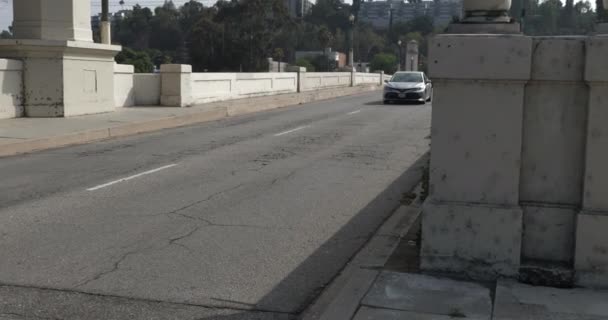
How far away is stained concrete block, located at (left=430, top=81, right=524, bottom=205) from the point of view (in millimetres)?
5473

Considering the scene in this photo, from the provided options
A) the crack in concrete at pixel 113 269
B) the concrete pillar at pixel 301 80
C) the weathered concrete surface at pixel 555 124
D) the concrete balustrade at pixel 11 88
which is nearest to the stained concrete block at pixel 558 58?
the weathered concrete surface at pixel 555 124

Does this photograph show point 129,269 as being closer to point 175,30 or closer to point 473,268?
point 473,268

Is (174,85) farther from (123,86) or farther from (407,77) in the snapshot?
(407,77)

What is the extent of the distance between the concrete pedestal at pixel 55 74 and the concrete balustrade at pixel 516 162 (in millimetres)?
15814

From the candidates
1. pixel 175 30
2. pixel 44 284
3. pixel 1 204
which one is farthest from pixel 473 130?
pixel 175 30

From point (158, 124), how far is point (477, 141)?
15.2 m

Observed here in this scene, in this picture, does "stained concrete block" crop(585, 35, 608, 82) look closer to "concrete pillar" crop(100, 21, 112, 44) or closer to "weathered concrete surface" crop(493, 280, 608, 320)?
"weathered concrete surface" crop(493, 280, 608, 320)

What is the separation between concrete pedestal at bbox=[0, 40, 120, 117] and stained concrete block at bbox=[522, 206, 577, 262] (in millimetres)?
16238

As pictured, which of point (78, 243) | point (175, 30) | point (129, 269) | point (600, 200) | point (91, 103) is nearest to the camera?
point (600, 200)

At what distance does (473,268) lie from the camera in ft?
18.4

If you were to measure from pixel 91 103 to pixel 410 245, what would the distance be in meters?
16.1

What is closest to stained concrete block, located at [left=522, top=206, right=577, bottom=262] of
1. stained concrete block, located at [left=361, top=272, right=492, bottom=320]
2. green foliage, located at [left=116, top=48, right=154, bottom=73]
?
stained concrete block, located at [left=361, top=272, right=492, bottom=320]

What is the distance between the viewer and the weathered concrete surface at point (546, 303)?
4.77 m

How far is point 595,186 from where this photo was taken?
5312 millimetres
